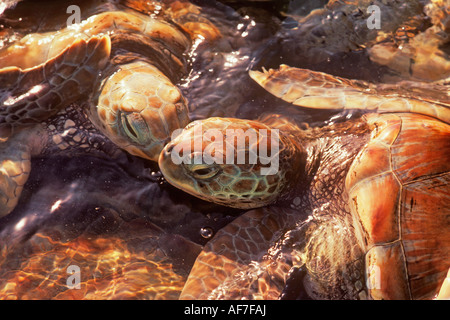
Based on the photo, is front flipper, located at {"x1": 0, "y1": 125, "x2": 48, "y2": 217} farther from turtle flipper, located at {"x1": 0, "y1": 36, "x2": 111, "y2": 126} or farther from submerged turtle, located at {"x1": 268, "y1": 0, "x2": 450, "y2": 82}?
submerged turtle, located at {"x1": 268, "y1": 0, "x2": 450, "y2": 82}

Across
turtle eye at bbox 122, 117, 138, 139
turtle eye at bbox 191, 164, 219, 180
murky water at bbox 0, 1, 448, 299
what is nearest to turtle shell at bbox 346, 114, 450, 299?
murky water at bbox 0, 1, 448, 299

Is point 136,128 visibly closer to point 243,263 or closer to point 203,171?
point 203,171

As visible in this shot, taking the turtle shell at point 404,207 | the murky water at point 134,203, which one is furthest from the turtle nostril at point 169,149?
the turtle shell at point 404,207

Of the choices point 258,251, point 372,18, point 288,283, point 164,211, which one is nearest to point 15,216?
point 164,211

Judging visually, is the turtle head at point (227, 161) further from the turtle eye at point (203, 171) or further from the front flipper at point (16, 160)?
the front flipper at point (16, 160)

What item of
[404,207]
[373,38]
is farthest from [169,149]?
[373,38]

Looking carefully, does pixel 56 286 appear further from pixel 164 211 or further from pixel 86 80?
pixel 86 80
